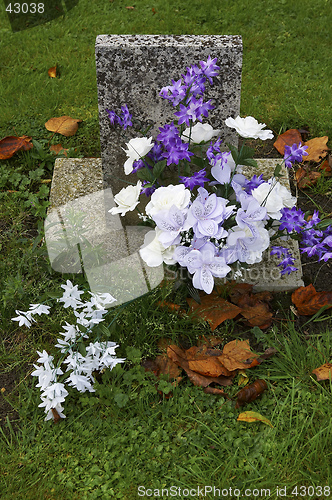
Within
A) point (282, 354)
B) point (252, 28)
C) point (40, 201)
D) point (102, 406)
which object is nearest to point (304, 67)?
point (252, 28)

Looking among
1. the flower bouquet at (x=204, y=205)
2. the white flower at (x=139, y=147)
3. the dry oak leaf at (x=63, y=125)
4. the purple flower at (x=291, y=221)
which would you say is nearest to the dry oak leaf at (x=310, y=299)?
the flower bouquet at (x=204, y=205)

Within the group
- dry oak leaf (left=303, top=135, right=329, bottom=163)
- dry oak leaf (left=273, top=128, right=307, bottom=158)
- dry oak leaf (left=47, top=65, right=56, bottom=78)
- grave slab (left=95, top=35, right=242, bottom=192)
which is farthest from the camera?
dry oak leaf (left=47, top=65, right=56, bottom=78)

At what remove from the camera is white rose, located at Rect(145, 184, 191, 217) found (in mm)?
1848

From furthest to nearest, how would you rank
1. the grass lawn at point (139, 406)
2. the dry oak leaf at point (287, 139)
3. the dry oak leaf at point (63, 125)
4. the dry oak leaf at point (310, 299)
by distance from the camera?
the dry oak leaf at point (63, 125)
the dry oak leaf at point (287, 139)
the dry oak leaf at point (310, 299)
the grass lawn at point (139, 406)

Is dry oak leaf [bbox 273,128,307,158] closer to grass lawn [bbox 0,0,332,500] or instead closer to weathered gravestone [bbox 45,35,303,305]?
grass lawn [bbox 0,0,332,500]

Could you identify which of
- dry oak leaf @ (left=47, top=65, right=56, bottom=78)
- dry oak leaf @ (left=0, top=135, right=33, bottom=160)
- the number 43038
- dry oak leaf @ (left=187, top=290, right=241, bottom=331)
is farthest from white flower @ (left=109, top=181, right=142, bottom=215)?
the number 43038

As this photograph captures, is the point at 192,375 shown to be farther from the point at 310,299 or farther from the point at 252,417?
the point at 310,299

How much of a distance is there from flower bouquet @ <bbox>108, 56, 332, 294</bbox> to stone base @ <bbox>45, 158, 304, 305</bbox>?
0.32m

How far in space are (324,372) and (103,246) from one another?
1268 millimetres

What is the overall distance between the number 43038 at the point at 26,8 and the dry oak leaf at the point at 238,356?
359 cm

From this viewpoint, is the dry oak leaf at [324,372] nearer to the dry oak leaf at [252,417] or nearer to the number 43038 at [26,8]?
the dry oak leaf at [252,417]

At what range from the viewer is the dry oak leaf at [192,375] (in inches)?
81.9

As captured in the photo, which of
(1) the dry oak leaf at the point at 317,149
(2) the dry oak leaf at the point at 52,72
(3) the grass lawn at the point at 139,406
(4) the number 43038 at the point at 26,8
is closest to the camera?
(3) the grass lawn at the point at 139,406

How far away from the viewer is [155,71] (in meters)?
2.20
